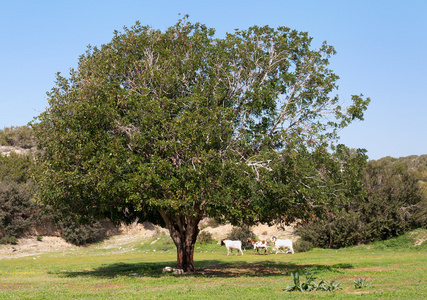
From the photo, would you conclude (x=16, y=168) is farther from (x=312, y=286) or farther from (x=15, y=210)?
(x=312, y=286)

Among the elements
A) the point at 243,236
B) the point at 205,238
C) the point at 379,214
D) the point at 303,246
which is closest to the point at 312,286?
the point at 303,246

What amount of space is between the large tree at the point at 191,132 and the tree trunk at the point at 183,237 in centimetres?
8

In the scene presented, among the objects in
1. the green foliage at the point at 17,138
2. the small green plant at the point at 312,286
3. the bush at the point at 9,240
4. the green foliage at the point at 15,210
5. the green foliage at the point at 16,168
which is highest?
the green foliage at the point at 17,138

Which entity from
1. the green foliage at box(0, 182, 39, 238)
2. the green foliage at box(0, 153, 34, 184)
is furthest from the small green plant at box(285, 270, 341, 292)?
the green foliage at box(0, 153, 34, 184)

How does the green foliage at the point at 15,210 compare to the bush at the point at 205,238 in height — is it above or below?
above

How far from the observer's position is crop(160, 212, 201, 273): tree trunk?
2505 cm

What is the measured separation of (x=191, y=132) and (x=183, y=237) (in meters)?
7.67

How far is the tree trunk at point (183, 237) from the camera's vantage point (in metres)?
25.0

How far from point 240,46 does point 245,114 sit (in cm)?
348

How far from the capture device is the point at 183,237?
2556 centimetres

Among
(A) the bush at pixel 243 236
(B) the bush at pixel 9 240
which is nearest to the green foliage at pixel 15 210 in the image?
(B) the bush at pixel 9 240

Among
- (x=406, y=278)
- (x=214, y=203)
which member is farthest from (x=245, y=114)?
(x=406, y=278)

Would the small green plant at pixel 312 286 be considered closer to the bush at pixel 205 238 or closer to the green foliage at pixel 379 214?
the green foliage at pixel 379 214

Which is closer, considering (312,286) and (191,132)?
(312,286)
